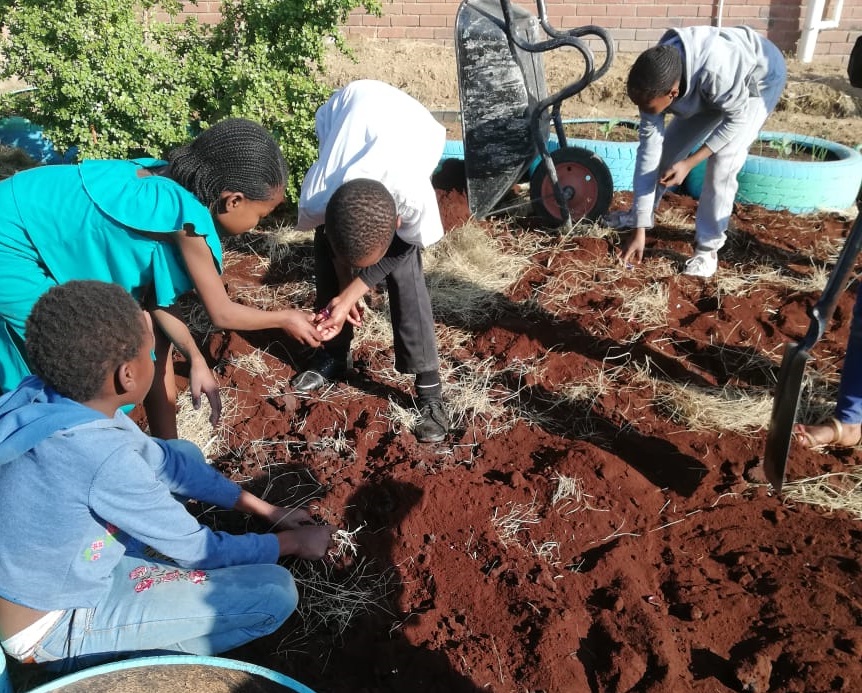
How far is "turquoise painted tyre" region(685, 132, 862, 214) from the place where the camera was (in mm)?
5480

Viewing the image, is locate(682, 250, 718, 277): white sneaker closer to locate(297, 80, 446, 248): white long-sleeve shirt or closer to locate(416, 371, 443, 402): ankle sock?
locate(416, 371, 443, 402): ankle sock

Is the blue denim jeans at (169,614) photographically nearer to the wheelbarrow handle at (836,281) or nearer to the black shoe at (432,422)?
the black shoe at (432,422)

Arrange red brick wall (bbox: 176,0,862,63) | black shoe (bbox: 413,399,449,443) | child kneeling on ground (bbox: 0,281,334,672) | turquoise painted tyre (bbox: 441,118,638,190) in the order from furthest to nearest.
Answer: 1. red brick wall (bbox: 176,0,862,63)
2. turquoise painted tyre (bbox: 441,118,638,190)
3. black shoe (bbox: 413,399,449,443)
4. child kneeling on ground (bbox: 0,281,334,672)

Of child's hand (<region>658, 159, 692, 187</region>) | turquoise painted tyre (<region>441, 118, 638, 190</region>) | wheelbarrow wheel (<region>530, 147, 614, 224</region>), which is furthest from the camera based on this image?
turquoise painted tyre (<region>441, 118, 638, 190</region>)

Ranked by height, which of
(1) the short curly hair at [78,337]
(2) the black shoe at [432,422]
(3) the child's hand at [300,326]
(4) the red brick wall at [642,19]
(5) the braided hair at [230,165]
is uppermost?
(5) the braided hair at [230,165]

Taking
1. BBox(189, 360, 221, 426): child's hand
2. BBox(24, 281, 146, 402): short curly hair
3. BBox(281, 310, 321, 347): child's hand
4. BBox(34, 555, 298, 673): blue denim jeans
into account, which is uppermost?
BBox(24, 281, 146, 402): short curly hair

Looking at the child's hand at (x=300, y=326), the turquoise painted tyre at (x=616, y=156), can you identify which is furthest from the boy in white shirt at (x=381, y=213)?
the turquoise painted tyre at (x=616, y=156)

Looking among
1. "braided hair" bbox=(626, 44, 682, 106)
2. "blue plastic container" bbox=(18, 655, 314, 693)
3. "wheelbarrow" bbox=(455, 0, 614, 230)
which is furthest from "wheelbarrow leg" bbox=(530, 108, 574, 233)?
"blue plastic container" bbox=(18, 655, 314, 693)

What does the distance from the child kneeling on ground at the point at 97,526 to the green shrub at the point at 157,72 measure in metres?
3.24

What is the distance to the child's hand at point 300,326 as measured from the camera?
2.94 m

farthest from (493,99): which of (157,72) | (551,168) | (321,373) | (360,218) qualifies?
(360,218)

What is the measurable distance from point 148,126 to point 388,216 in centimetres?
279

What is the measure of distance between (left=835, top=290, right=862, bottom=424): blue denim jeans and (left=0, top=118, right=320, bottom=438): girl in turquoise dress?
2368 mm

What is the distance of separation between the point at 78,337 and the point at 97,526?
533 mm
